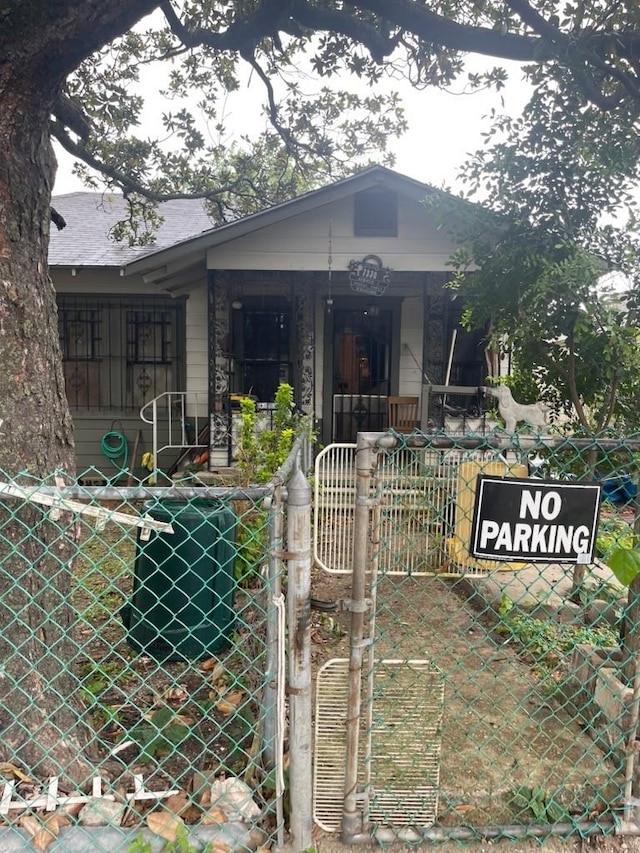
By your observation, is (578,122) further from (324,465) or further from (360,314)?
(360,314)

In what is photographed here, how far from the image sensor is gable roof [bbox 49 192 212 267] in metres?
9.82

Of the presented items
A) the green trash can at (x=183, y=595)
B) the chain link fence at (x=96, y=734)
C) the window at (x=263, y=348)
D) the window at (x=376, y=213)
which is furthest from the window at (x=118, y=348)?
Answer: the chain link fence at (x=96, y=734)

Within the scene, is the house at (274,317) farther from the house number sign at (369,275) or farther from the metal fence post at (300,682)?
the metal fence post at (300,682)

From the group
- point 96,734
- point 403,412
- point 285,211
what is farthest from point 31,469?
point 403,412

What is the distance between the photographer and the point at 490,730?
3.12 metres

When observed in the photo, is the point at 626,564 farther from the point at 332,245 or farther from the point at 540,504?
the point at 332,245

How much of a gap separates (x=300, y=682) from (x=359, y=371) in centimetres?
857

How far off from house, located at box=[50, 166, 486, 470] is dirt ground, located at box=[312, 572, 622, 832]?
15.3 feet

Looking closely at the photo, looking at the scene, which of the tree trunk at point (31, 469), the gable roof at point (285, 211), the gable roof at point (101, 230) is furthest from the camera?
the gable roof at point (101, 230)

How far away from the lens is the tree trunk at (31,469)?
2.35 m

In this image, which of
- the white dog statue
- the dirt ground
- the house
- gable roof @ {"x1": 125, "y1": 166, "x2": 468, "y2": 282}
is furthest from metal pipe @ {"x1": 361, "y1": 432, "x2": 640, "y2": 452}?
gable roof @ {"x1": 125, "y1": 166, "x2": 468, "y2": 282}

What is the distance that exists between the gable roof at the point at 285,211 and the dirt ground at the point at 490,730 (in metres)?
5.47

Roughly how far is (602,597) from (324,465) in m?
2.76

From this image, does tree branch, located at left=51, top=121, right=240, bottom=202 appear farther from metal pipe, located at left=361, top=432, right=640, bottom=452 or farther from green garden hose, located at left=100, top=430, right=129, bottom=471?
metal pipe, located at left=361, top=432, right=640, bottom=452
